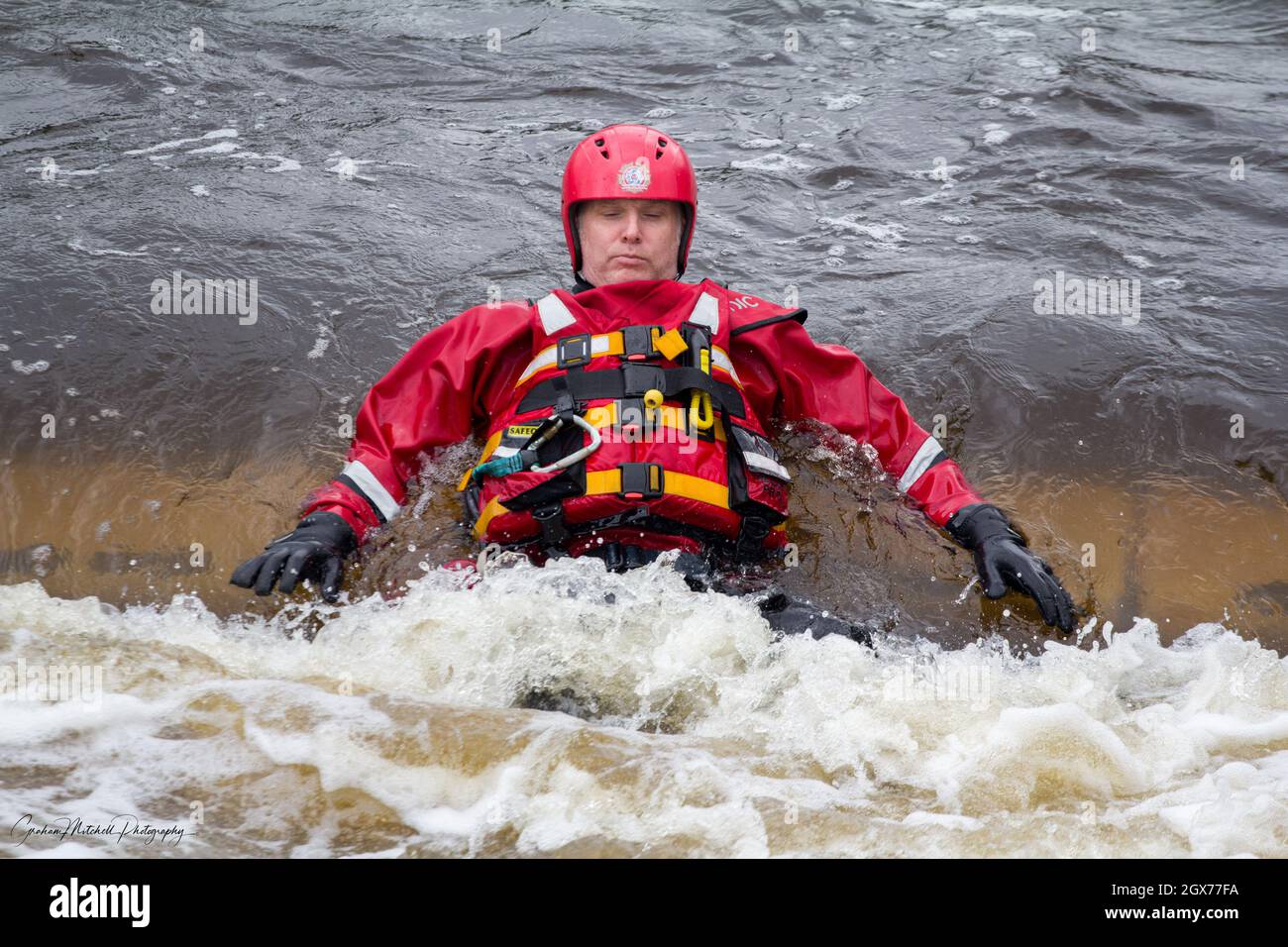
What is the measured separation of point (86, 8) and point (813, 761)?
9123 mm

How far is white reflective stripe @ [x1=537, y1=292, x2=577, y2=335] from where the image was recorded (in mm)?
3961

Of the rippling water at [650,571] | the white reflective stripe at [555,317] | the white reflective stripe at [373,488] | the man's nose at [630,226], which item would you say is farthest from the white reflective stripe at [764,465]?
the white reflective stripe at [373,488]

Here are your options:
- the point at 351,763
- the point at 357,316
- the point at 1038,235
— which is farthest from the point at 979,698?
the point at 1038,235

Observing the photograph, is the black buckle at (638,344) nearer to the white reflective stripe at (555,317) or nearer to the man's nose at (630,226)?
the white reflective stripe at (555,317)

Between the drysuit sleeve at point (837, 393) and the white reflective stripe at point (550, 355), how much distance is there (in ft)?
1.76

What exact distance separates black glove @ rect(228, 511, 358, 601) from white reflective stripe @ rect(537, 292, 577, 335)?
0.95 meters

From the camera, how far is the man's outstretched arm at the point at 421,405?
12.6ft

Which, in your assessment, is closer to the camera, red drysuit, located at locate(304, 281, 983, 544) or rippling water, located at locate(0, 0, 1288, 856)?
rippling water, located at locate(0, 0, 1288, 856)

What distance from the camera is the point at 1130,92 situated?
8445 mm

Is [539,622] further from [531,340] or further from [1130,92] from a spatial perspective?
[1130,92]

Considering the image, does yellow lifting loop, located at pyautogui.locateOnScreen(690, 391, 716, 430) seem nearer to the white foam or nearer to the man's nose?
the white foam

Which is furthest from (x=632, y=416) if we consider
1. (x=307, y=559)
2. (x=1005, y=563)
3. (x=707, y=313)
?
(x=1005, y=563)

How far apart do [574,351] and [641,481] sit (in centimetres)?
59

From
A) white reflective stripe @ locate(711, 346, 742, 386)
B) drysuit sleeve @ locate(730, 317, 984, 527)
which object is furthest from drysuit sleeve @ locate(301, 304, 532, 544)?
drysuit sleeve @ locate(730, 317, 984, 527)
